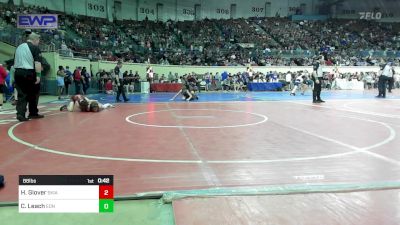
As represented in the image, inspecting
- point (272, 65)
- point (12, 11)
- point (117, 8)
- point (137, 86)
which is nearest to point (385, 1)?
point (272, 65)

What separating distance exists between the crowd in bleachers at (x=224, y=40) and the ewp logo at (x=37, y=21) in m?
4.82

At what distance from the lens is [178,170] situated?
4.54 meters

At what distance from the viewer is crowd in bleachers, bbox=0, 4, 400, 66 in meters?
28.4

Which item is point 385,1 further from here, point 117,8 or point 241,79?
point 117,8

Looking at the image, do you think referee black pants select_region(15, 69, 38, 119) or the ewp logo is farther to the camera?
the ewp logo

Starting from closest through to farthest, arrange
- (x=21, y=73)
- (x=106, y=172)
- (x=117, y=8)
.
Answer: (x=106, y=172) → (x=21, y=73) → (x=117, y=8)

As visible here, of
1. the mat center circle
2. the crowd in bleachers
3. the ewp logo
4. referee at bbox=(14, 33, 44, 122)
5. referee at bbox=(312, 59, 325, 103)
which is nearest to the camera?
the mat center circle

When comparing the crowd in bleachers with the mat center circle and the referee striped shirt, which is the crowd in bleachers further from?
the mat center circle

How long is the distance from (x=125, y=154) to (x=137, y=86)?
71.0ft

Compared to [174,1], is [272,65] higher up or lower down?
lower down

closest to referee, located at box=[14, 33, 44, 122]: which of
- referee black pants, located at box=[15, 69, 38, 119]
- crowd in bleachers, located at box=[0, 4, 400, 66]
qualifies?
referee black pants, located at box=[15, 69, 38, 119]

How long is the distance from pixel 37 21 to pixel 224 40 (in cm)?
2390

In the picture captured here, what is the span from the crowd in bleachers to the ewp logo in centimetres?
482

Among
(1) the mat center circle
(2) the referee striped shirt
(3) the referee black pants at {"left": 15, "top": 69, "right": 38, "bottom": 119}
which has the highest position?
(2) the referee striped shirt
